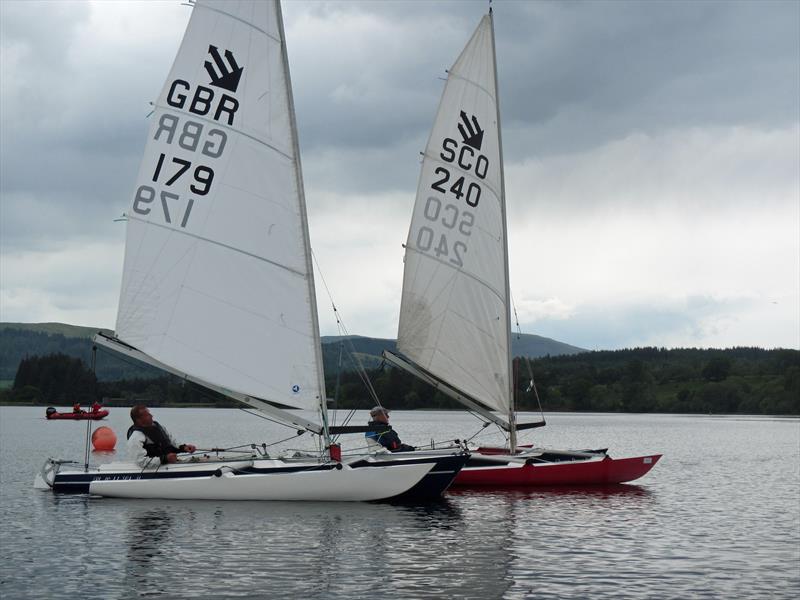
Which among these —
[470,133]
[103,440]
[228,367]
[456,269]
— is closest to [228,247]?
[228,367]

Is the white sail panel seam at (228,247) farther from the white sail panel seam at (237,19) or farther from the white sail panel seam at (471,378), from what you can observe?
the white sail panel seam at (471,378)

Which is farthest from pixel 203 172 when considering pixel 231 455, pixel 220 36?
pixel 231 455

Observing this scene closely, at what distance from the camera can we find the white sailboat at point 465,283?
35.2 metres

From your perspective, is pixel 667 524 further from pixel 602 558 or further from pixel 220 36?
pixel 220 36

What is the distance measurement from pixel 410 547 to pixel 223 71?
43.2 ft

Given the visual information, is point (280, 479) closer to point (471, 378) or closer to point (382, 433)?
point (382, 433)

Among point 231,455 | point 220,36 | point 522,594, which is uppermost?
point 220,36

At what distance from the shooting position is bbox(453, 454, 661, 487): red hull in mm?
34656

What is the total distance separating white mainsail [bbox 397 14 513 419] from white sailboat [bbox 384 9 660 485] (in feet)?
0.11

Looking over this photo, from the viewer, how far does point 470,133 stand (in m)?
35.6

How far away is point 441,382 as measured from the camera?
35656mm

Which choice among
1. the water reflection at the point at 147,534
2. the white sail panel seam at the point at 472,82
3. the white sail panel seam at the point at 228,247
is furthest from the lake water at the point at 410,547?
the white sail panel seam at the point at 472,82

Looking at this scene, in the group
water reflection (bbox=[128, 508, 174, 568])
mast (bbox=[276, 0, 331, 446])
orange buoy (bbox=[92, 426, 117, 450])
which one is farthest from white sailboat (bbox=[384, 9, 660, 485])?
orange buoy (bbox=[92, 426, 117, 450])

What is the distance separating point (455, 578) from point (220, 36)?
50.5ft
